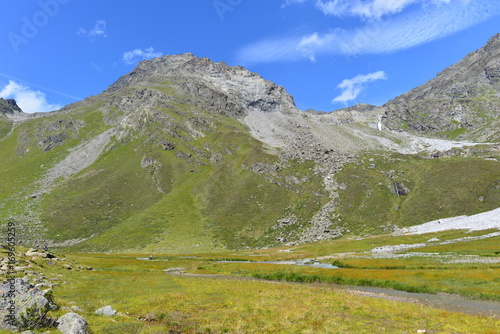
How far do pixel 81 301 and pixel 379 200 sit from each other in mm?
162384

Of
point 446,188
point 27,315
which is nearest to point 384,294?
point 27,315

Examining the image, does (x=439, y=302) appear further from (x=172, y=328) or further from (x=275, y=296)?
(x=172, y=328)

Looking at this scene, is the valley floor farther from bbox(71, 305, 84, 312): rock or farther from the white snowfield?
the white snowfield

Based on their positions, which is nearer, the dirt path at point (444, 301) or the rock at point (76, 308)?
the rock at point (76, 308)

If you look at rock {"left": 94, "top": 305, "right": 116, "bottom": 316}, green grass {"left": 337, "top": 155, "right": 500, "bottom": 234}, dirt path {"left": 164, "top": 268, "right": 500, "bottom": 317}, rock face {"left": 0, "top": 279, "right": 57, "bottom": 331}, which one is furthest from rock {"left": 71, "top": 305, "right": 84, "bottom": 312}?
green grass {"left": 337, "top": 155, "right": 500, "bottom": 234}

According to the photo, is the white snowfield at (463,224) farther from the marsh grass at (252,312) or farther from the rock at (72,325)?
the rock at (72,325)

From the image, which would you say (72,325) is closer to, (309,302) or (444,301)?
(309,302)

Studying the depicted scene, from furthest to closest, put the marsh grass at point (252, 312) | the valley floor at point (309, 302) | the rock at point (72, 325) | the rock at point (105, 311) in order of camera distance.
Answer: the rock at point (105, 311), the valley floor at point (309, 302), the marsh grass at point (252, 312), the rock at point (72, 325)

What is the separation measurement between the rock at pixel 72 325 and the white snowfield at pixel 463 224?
5001 inches

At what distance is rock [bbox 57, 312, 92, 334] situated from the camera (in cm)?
2033

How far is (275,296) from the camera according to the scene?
39.6 m

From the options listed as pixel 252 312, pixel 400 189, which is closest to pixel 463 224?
pixel 400 189

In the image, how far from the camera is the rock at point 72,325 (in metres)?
20.3

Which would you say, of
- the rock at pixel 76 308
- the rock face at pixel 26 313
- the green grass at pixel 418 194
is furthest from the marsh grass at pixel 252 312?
the green grass at pixel 418 194
